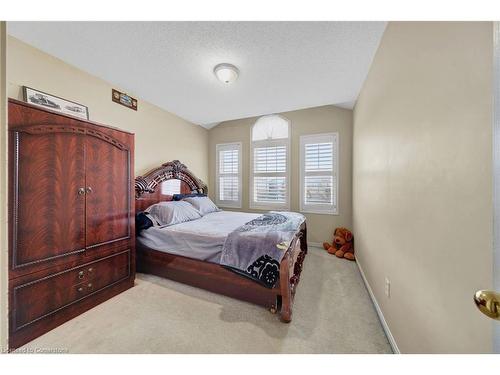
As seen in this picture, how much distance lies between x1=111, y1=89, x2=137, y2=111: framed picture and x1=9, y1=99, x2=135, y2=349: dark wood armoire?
3.12 feet

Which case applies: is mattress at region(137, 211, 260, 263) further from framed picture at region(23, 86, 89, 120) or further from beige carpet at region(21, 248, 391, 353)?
framed picture at region(23, 86, 89, 120)

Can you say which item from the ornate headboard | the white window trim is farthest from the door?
the white window trim

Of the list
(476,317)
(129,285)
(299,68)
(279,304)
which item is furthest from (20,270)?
(299,68)

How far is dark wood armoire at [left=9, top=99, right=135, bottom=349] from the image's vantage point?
Answer: 4.22 ft

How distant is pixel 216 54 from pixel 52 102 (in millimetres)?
1764

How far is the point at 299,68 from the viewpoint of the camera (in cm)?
213

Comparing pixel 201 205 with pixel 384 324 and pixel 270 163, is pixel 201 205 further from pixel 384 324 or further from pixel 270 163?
pixel 384 324

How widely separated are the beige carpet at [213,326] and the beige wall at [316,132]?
62.9 inches

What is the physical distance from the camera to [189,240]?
2.12 meters

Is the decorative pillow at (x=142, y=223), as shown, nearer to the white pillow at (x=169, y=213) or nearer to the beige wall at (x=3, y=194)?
the white pillow at (x=169, y=213)

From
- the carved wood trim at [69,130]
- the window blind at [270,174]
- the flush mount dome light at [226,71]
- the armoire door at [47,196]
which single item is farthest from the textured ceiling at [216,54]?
the window blind at [270,174]

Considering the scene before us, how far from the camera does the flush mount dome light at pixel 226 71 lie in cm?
206

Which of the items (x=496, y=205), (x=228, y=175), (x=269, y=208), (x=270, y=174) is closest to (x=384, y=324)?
(x=496, y=205)

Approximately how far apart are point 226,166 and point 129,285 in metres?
2.97
